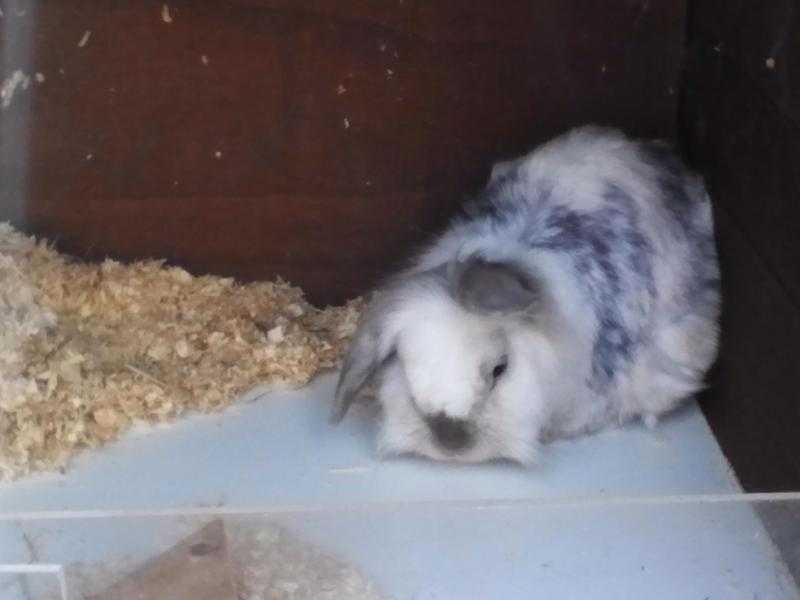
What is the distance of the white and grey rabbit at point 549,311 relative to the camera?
1864 mm

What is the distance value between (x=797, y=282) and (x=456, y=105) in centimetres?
73

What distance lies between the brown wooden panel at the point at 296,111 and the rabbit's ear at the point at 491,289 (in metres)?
0.48

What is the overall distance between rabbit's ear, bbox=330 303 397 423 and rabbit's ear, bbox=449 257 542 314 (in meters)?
0.13

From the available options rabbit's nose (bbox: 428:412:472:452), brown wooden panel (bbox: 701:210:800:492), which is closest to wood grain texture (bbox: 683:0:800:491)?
brown wooden panel (bbox: 701:210:800:492)

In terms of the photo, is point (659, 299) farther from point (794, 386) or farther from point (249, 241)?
point (249, 241)

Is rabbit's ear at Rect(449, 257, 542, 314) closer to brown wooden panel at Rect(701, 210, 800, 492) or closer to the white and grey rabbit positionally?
the white and grey rabbit

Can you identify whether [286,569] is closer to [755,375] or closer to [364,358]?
[364,358]

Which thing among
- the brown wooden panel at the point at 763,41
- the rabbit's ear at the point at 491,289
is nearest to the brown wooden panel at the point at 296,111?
the brown wooden panel at the point at 763,41

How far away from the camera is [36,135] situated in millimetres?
2248

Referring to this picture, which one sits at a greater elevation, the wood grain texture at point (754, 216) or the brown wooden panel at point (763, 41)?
the brown wooden panel at point (763, 41)

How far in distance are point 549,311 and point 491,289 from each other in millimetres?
126

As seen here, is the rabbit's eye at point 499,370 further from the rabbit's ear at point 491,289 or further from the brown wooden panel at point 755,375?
the brown wooden panel at point 755,375

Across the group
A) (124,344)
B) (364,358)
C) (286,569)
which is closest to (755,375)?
(364,358)

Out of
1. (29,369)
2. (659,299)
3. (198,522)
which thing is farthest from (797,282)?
(29,369)
